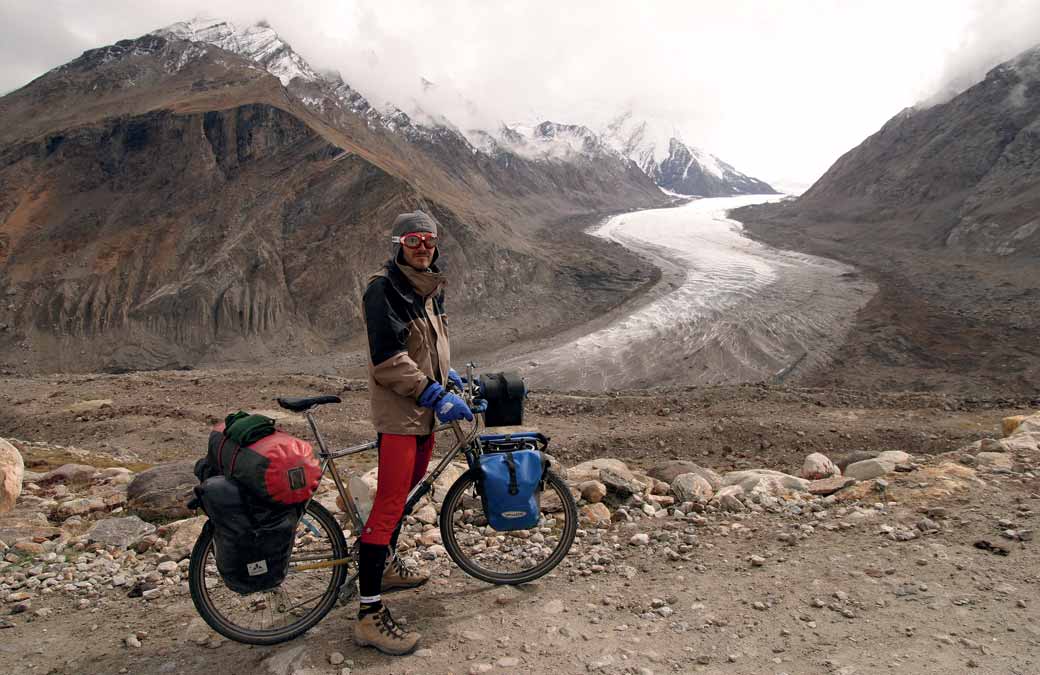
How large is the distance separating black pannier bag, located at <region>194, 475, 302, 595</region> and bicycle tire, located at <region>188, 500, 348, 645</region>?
24cm

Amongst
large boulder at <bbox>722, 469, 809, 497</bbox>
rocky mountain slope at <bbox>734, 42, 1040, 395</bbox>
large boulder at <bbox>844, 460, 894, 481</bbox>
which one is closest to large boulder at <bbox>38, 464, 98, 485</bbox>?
large boulder at <bbox>722, 469, 809, 497</bbox>

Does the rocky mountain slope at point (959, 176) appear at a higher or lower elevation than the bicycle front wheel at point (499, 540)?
higher

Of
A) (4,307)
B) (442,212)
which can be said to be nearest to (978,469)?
(442,212)

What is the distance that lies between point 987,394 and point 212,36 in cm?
6763

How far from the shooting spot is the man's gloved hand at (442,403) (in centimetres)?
350

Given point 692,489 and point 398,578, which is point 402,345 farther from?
point 692,489

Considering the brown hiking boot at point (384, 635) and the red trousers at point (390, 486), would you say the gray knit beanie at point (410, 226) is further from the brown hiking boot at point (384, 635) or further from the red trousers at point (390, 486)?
the brown hiking boot at point (384, 635)

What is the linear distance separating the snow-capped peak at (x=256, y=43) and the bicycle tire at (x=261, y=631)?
63.4 m

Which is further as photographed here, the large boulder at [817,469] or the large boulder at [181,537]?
the large boulder at [817,469]

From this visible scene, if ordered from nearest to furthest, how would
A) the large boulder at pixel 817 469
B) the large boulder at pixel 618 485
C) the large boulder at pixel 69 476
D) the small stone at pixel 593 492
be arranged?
the small stone at pixel 593 492 → the large boulder at pixel 618 485 → the large boulder at pixel 817 469 → the large boulder at pixel 69 476

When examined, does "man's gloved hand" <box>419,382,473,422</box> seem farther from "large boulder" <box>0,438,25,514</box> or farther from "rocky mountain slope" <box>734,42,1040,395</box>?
"rocky mountain slope" <box>734,42,1040,395</box>

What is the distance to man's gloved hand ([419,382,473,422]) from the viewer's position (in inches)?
138

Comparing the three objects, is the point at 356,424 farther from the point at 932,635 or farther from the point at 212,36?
the point at 212,36

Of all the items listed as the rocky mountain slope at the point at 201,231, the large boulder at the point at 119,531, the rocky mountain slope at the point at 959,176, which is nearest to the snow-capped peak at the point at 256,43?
the rocky mountain slope at the point at 201,231
